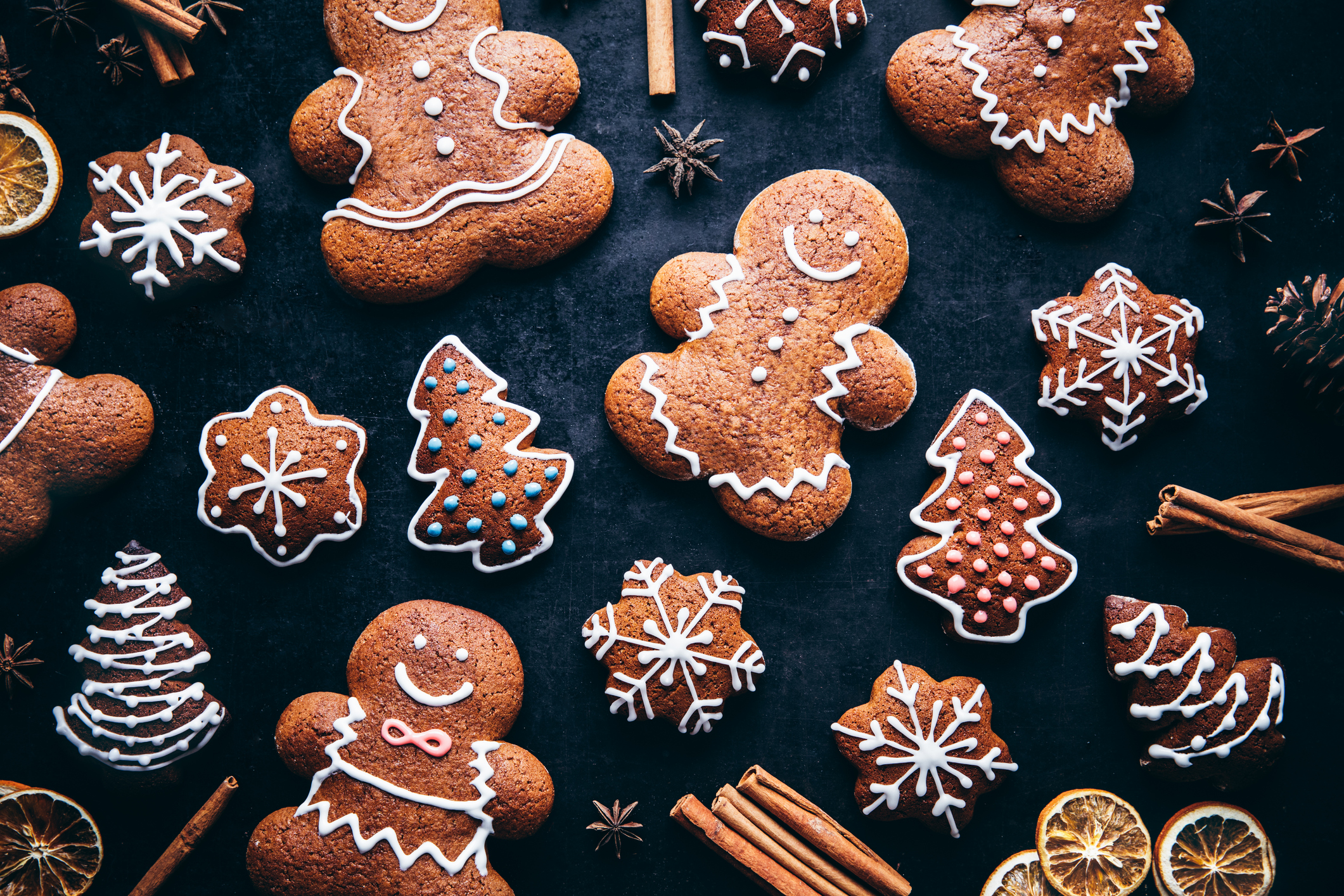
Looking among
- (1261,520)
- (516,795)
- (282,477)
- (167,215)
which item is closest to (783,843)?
(516,795)

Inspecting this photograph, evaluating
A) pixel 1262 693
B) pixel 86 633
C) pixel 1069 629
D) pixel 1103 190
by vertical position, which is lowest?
pixel 1262 693

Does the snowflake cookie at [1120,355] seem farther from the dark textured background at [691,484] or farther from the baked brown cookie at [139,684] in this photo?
the baked brown cookie at [139,684]

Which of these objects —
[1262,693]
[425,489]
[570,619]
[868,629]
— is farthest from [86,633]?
[1262,693]

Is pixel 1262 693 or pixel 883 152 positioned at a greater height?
pixel 883 152

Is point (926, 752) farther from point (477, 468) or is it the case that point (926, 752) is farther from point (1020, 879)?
point (477, 468)

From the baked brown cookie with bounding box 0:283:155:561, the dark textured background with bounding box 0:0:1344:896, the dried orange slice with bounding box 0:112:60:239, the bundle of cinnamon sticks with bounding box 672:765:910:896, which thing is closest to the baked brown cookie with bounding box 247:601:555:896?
the dark textured background with bounding box 0:0:1344:896

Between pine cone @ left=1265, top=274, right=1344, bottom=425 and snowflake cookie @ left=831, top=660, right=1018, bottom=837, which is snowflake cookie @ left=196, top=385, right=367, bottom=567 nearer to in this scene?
snowflake cookie @ left=831, top=660, right=1018, bottom=837

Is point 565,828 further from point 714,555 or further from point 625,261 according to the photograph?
point 625,261
